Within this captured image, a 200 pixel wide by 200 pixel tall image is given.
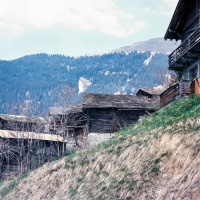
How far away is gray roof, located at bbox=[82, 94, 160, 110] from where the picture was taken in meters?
45.2

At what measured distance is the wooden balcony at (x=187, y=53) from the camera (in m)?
28.7

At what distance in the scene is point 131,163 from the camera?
15.0 metres

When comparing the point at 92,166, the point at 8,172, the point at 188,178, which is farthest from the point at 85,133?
the point at 188,178

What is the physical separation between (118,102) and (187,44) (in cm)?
1702

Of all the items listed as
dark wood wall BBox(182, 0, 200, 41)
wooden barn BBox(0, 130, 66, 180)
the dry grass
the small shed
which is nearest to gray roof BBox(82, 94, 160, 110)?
wooden barn BBox(0, 130, 66, 180)

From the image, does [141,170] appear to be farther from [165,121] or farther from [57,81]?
[57,81]

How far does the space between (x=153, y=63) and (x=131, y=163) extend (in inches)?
7350

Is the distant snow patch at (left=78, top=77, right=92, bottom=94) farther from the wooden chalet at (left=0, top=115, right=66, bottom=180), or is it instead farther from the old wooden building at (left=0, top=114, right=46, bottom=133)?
the wooden chalet at (left=0, top=115, right=66, bottom=180)

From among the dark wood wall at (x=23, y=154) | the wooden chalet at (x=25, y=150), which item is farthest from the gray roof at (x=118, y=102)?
the dark wood wall at (x=23, y=154)

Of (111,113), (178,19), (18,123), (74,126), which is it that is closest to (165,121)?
(178,19)

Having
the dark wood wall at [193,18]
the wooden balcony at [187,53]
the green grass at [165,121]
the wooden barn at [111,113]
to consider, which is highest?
the dark wood wall at [193,18]

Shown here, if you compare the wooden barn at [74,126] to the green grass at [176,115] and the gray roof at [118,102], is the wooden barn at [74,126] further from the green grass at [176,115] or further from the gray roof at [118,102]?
the green grass at [176,115]

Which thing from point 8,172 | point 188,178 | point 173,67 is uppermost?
point 173,67

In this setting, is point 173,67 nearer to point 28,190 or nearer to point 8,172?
point 28,190
